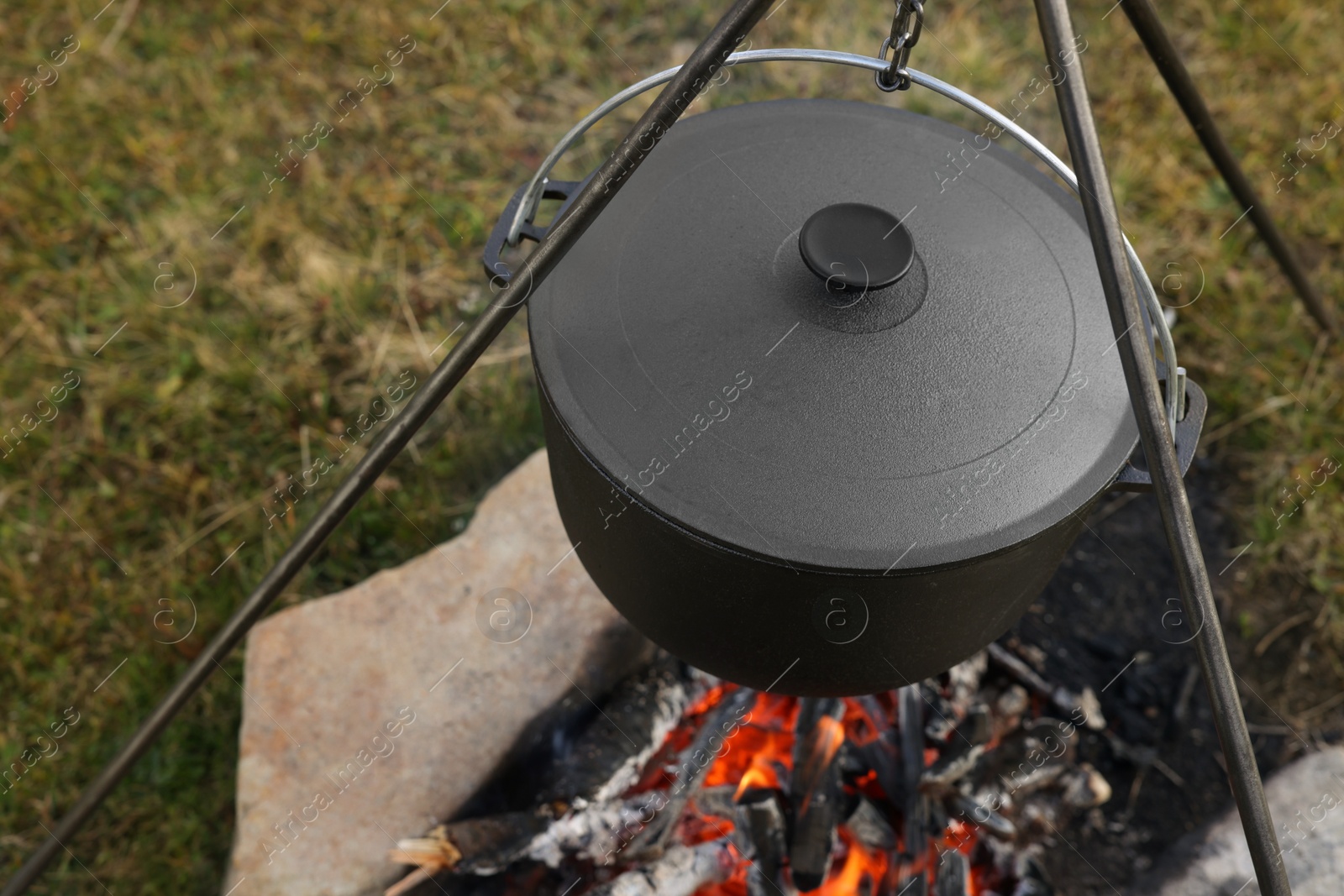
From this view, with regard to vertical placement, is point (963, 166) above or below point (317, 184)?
above

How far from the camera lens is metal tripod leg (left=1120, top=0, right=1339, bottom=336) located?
52.6 inches

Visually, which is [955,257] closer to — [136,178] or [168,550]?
[168,550]

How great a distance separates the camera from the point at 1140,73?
3.33m

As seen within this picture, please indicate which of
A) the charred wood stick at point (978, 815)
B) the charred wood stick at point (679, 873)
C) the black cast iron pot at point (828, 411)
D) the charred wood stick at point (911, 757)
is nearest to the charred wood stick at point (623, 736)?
the charred wood stick at point (679, 873)

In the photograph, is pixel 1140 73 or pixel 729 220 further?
pixel 1140 73

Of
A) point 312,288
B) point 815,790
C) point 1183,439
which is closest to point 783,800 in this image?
point 815,790

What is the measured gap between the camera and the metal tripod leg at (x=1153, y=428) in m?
0.89

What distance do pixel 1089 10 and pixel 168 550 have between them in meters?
3.37

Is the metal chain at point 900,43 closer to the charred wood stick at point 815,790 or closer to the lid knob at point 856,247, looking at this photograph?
the lid knob at point 856,247

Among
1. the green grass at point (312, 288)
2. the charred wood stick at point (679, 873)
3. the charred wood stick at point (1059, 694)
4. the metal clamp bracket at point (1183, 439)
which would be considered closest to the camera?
the metal clamp bracket at point (1183, 439)

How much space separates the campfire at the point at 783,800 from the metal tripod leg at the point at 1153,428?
77cm

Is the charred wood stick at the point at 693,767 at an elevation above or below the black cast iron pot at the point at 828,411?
below

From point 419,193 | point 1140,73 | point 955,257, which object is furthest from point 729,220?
point 1140,73

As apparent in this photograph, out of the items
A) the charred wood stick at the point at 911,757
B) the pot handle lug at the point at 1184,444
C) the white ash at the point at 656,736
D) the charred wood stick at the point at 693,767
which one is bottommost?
the charred wood stick at the point at 911,757
